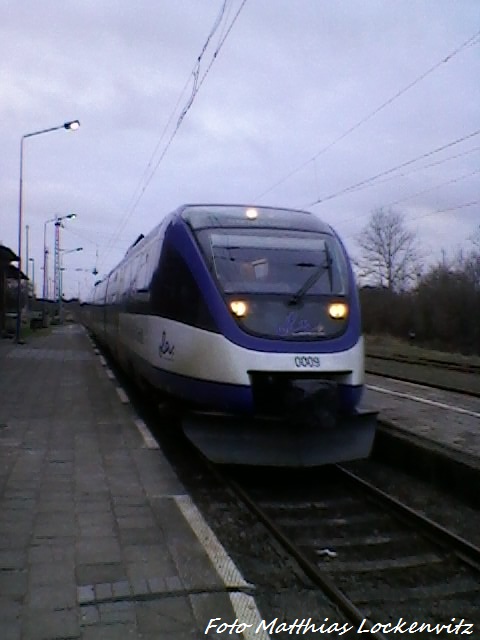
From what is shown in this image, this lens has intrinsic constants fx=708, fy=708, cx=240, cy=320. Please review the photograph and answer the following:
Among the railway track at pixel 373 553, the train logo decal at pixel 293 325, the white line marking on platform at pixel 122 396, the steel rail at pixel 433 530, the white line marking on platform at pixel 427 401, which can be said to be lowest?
the railway track at pixel 373 553

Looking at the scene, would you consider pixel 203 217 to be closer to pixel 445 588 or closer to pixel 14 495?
pixel 14 495

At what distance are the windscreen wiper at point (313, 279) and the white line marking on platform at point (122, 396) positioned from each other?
587cm

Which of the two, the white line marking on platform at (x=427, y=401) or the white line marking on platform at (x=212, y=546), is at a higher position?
the white line marking on platform at (x=427, y=401)

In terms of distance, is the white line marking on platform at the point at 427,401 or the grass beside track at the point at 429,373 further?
the grass beside track at the point at 429,373

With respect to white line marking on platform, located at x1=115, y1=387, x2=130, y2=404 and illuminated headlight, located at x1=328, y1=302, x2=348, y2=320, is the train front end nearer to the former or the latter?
illuminated headlight, located at x1=328, y1=302, x2=348, y2=320

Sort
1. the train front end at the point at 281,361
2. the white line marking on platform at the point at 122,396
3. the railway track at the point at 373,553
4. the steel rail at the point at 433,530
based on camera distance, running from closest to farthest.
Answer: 1. the railway track at the point at 373,553
2. the steel rail at the point at 433,530
3. the train front end at the point at 281,361
4. the white line marking on platform at the point at 122,396

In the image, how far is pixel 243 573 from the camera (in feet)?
15.7

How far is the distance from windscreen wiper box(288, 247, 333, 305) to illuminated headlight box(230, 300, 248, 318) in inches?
20.0

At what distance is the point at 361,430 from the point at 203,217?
303cm

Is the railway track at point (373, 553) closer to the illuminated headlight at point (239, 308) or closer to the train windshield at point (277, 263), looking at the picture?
the illuminated headlight at point (239, 308)

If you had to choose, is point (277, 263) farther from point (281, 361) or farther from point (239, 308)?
point (281, 361)

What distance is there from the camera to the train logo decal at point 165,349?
7.81 m

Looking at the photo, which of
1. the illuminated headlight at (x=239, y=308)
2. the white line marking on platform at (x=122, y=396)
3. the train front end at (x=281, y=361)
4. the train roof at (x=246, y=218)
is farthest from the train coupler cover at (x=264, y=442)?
the white line marking on platform at (x=122, y=396)

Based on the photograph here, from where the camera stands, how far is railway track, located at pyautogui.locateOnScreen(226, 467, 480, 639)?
4328mm
